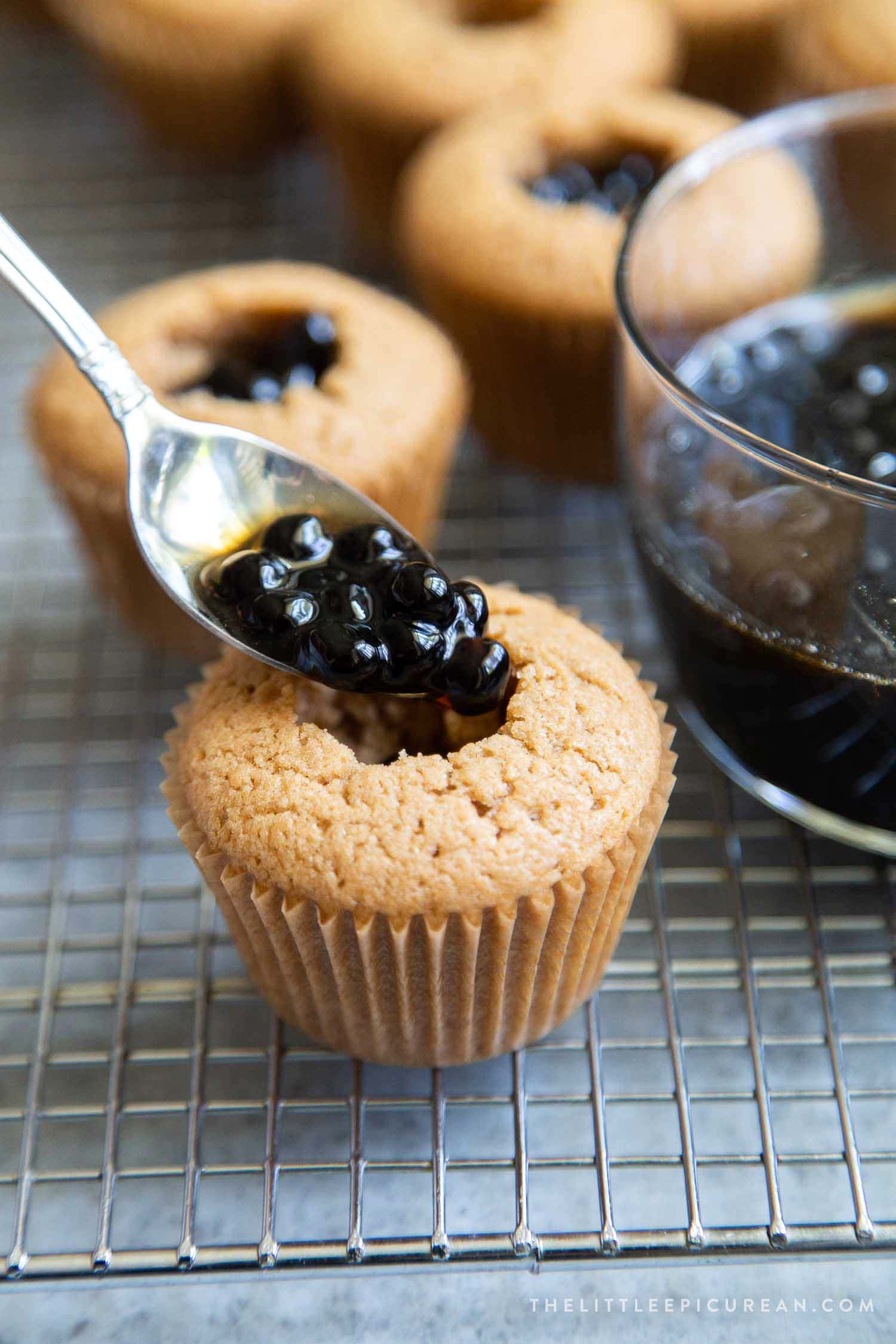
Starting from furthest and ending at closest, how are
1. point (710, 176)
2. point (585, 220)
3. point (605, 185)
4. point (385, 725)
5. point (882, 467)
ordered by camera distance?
point (605, 185) < point (585, 220) < point (710, 176) < point (882, 467) < point (385, 725)

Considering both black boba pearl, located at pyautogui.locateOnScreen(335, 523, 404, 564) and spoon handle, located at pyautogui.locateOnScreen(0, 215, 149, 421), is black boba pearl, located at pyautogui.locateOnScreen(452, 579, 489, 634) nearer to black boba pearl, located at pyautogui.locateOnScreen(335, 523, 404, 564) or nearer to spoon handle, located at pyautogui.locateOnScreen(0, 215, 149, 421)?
black boba pearl, located at pyautogui.locateOnScreen(335, 523, 404, 564)

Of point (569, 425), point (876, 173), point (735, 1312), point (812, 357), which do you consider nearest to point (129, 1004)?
point (735, 1312)

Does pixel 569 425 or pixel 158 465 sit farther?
pixel 569 425

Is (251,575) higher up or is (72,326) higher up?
(72,326)

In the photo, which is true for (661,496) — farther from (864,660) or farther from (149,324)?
(149,324)

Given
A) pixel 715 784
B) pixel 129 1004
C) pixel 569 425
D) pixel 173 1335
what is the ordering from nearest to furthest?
pixel 173 1335, pixel 129 1004, pixel 715 784, pixel 569 425

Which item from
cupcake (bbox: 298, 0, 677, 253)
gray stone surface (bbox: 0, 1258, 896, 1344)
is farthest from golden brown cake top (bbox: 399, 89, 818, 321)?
gray stone surface (bbox: 0, 1258, 896, 1344)

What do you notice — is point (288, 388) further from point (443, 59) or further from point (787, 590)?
point (443, 59)

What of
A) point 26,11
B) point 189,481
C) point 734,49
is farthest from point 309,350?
point 26,11
